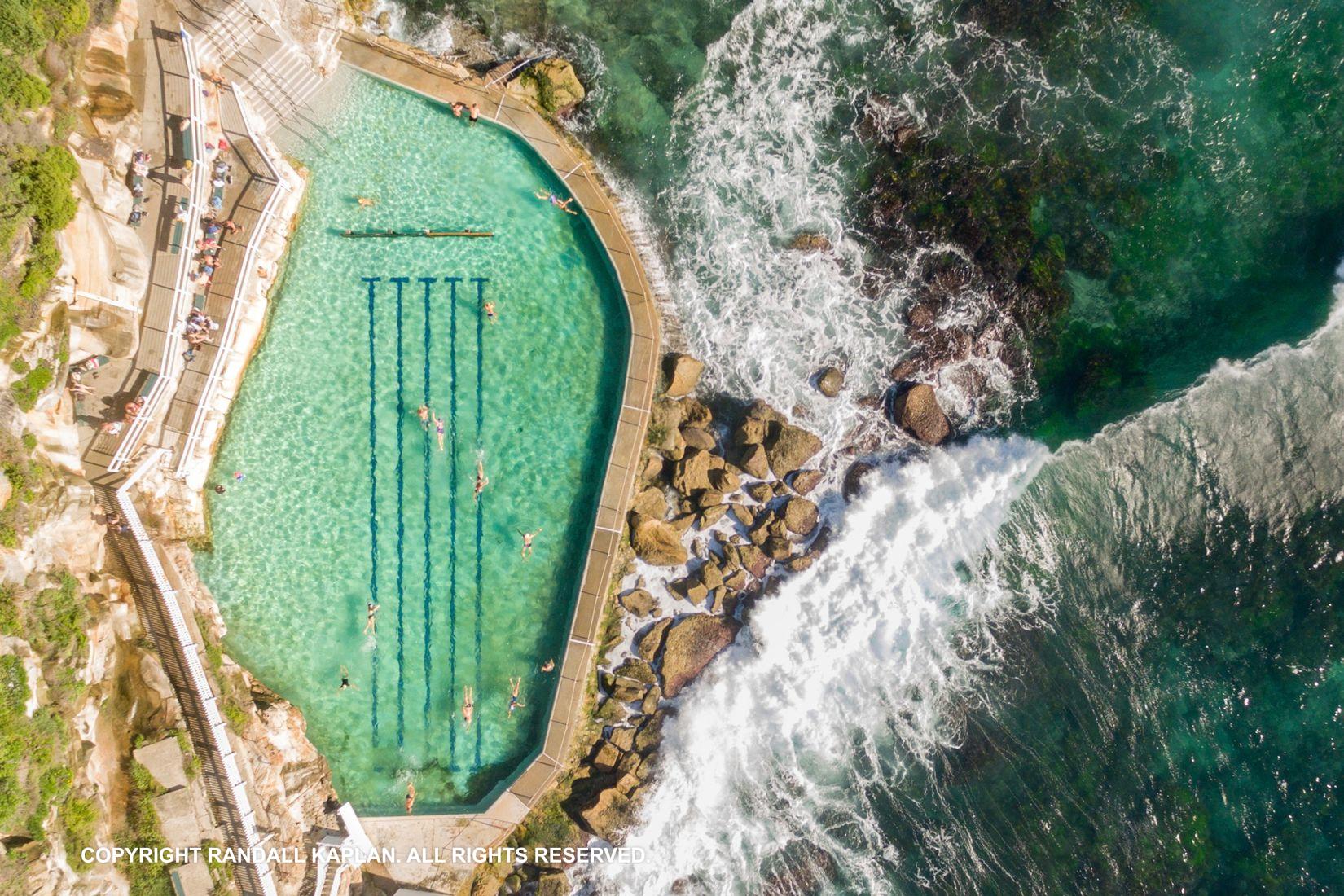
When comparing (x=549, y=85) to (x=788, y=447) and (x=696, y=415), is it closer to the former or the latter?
(x=696, y=415)

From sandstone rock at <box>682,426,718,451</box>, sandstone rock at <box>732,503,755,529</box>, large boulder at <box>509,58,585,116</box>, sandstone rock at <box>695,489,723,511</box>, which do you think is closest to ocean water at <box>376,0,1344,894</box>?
large boulder at <box>509,58,585,116</box>

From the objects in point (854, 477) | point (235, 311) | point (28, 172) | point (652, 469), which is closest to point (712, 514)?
point (652, 469)

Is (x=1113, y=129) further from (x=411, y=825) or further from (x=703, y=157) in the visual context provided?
(x=411, y=825)

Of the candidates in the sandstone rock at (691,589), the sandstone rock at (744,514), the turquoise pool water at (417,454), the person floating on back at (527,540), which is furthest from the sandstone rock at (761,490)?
the person floating on back at (527,540)

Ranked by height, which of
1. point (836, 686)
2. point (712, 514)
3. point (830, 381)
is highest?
point (830, 381)

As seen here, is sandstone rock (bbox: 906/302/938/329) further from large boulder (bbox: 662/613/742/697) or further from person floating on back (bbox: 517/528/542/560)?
person floating on back (bbox: 517/528/542/560)

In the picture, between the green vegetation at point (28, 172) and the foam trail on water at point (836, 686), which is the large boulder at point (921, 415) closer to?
the foam trail on water at point (836, 686)

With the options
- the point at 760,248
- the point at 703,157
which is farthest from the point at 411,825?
the point at 703,157

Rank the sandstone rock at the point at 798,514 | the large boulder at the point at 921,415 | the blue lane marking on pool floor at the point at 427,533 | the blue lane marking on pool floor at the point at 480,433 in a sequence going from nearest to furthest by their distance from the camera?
the blue lane marking on pool floor at the point at 427,533
the blue lane marking on pool floor at the point at 480,433
the sandstone rock at the point at 798,514
the large boulder at the point at 921,415
